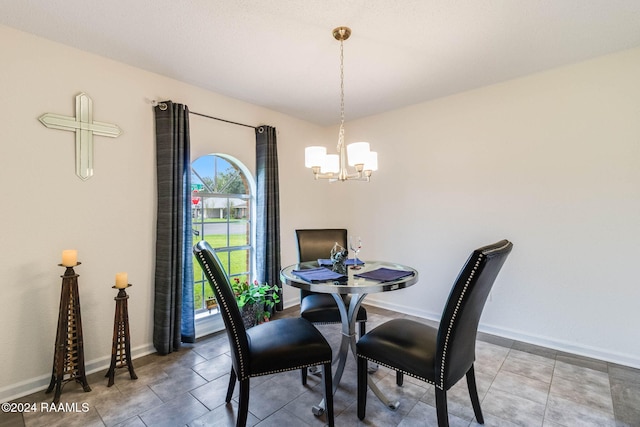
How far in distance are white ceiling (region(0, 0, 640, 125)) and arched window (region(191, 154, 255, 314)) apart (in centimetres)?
87

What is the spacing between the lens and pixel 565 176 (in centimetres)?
264

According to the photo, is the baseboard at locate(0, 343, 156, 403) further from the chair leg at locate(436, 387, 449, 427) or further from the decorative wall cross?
the chair leg at locate(436, 387, 449, 427)

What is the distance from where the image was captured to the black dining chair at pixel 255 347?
1.56 metres

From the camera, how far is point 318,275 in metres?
1.97

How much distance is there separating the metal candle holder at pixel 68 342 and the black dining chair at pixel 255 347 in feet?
3.60

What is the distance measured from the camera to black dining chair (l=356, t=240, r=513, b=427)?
1405mm

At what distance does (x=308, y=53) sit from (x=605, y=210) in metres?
2.76

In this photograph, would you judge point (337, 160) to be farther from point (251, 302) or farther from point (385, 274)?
point (251, 302)

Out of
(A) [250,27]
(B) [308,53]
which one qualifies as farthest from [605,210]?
(A) [250,27]

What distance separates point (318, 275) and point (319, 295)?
721mm

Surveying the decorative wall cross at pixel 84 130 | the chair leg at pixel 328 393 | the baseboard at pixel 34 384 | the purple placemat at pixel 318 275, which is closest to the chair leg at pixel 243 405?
the chair leg at pixel 328 393

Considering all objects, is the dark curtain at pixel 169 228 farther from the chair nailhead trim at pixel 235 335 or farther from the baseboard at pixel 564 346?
the baseboard at pixel 564 346

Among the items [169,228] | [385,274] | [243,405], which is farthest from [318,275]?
[169,228]

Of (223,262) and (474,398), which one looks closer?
(474,398)
